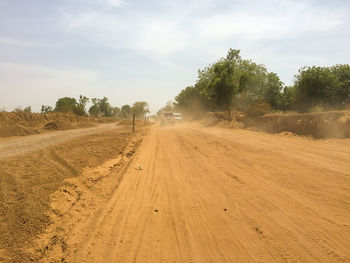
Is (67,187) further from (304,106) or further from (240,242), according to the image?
(304,106)

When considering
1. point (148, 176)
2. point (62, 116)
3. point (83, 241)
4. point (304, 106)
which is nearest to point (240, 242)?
point (83, 241)

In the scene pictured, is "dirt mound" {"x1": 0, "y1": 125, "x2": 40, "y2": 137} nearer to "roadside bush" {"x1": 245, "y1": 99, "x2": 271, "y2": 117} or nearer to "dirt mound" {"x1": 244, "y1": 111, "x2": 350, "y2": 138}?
"dirt mound" {"x1": 244, "y1": 111, "x2": 350, "y2": 138}

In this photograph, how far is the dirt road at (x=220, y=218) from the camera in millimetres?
3305

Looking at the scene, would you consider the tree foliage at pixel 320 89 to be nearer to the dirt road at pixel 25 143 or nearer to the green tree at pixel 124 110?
Result: the dirt road at pixel 25 143

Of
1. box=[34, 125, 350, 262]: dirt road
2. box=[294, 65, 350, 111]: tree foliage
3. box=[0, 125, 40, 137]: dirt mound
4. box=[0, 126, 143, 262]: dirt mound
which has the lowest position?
box=[34, 125, 350, 262]: dirt road

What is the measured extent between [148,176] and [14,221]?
3.86 meters

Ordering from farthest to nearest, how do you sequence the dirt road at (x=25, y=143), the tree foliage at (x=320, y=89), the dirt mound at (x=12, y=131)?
1. the tree foliage at (x=320, y=89)
2. the dirt mound at (x=12, y=131)
3. the dirt road at (x=25, y=143)

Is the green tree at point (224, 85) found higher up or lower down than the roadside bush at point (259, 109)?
higher up

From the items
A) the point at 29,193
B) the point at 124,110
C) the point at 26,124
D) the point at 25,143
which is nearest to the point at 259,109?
the point at 25,143

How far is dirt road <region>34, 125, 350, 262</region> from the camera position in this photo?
3.30 meters

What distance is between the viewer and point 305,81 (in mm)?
30156

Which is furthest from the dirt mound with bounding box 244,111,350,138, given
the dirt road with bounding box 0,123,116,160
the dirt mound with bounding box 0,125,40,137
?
the dirt mound with bounding box 0,125,40,137

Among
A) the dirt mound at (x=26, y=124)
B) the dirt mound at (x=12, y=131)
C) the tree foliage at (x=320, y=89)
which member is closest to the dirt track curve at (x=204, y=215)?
the dirt mound at (x=12, y=131)

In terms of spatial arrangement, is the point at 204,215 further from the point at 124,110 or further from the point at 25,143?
the point at 124,110
